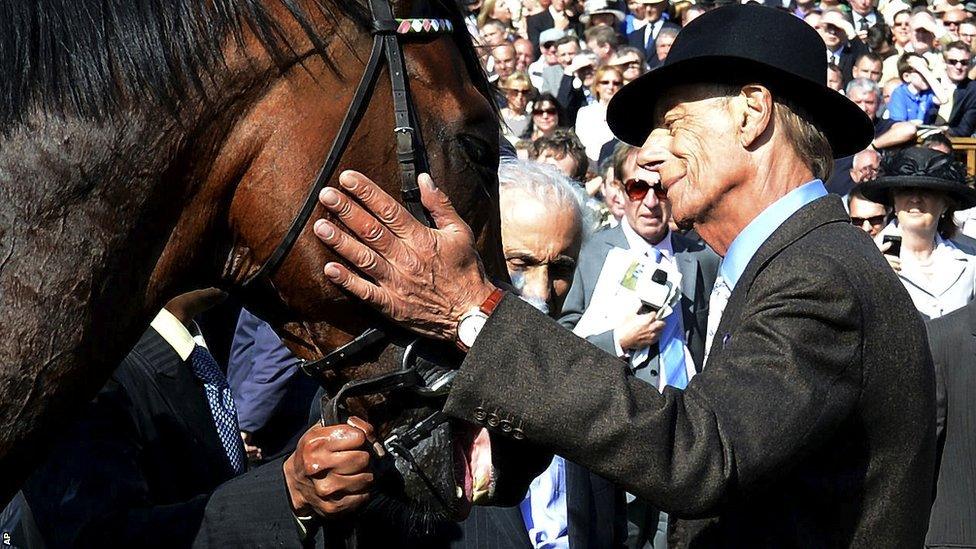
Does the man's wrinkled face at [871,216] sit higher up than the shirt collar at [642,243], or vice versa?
the shirt collar at [642,243]

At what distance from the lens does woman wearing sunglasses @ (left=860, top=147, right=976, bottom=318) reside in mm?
7117

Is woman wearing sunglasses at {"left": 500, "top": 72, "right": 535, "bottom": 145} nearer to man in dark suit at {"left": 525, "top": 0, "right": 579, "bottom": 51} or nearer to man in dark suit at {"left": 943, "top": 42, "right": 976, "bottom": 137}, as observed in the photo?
man in dark suit at {"left": 525, "top": 0, "right": 579, "bottom": 51}

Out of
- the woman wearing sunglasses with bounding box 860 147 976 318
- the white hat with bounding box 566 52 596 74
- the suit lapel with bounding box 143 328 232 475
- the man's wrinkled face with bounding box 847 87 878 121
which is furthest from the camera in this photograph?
the white hat with bounding box 566 52 596 74

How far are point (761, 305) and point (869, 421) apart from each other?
308 millimetres

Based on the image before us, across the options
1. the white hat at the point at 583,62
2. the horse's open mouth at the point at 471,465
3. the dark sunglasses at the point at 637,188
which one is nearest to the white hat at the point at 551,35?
the white hat at the point at 583,62

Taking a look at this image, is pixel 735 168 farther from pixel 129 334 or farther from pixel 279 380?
pixel 279 380

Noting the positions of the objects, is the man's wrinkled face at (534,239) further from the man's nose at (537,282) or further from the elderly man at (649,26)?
the elderly man at (649,26)

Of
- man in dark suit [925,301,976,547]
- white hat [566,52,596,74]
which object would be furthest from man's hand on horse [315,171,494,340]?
white hat [566,52,596,74]

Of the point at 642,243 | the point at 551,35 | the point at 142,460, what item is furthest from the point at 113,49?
the point at 551,35

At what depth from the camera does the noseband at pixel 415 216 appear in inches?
88.4

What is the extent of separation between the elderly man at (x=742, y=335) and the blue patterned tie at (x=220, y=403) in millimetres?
1555

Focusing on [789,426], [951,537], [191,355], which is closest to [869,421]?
[789,426]

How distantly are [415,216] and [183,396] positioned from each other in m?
1.49

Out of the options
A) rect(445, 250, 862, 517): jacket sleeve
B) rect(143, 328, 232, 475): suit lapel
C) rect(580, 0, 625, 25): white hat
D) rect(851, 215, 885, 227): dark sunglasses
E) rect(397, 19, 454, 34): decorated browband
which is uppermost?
rect(397, 19, 454, 34): decorated browband
